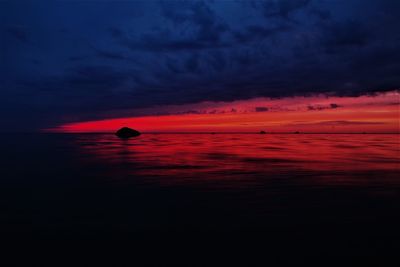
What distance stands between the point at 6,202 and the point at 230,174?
13.7 metres

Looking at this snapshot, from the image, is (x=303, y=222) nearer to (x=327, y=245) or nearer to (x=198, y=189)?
(x=327, y=245)

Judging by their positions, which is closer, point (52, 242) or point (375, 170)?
point (52, 242)

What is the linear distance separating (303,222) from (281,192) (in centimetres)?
505

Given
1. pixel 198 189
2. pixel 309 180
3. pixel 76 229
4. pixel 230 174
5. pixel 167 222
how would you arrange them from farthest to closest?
pixel 230 174, pixel 309 180, pixel 198 189, pixel 167 222, pixel 76 229

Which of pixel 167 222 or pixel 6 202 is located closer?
pixel 167 222

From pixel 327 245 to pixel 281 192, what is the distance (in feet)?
23.4

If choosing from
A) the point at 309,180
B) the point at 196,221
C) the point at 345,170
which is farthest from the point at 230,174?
the point at 196,221

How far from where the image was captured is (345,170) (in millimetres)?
23812

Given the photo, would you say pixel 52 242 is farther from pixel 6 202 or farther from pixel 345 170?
pixel 345 170

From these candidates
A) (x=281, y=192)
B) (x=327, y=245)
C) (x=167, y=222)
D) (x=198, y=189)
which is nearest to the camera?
(x=327, y=245)

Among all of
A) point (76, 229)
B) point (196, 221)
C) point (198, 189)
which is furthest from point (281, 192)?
point (76, 229)

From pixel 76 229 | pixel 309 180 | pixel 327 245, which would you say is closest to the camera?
pixel 327 245

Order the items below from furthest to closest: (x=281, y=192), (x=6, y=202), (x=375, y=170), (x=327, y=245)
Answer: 1. (x=375, y=170)
2. (x=281, y=192)
3. (x=6, y=202)
4. (x=327, y=245)

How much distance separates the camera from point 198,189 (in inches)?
667
